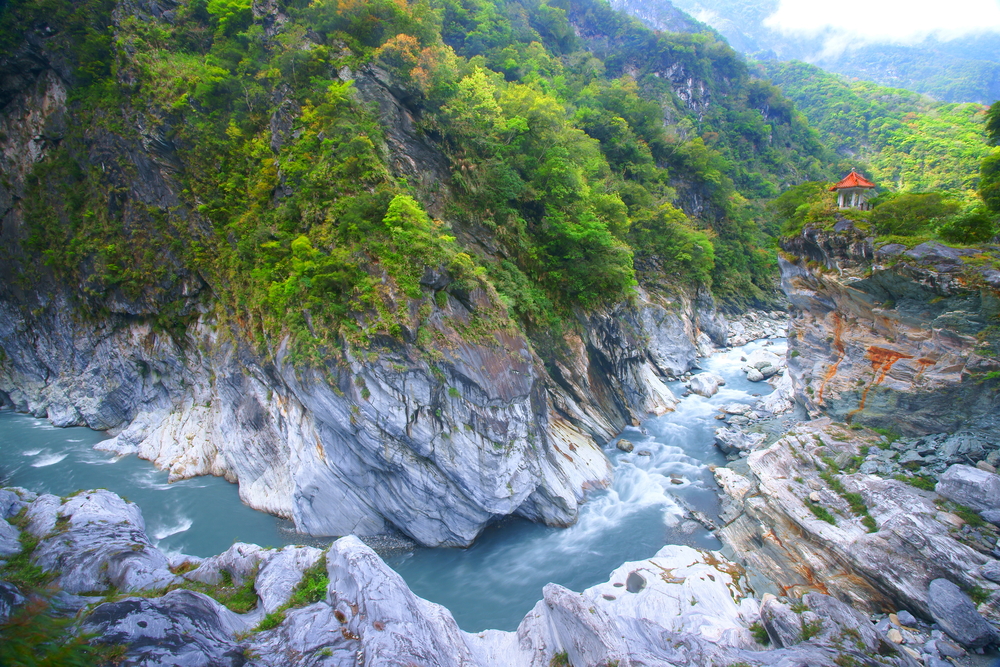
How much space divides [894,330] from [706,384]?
966 cm

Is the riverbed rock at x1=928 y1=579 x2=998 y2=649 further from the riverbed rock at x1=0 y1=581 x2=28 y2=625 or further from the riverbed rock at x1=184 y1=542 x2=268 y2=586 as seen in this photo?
the riverbed rock at x1=0 y1=581 x2=28 y2=625

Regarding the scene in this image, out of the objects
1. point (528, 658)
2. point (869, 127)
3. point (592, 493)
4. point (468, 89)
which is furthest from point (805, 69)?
point (528, 658)

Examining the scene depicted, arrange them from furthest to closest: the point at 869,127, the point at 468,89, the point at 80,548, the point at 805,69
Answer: the point at 805,69, the point at 869,127, the point at 468,89, the point at 80,548

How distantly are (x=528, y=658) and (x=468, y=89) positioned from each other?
54.2ft

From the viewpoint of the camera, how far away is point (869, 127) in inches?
1925

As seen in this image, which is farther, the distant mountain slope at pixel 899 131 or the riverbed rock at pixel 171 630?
the distant mountain slope at pixel 899 131

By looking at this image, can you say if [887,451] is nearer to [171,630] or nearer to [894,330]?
[894,330]

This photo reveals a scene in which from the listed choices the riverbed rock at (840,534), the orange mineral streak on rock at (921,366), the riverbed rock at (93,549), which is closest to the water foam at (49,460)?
the riverbed rock at (93,549)

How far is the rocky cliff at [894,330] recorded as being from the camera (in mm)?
10773

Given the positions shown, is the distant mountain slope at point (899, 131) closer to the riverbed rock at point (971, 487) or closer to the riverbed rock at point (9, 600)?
the riverbed rock at point (971, 487)

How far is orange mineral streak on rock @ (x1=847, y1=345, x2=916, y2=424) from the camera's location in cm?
1287

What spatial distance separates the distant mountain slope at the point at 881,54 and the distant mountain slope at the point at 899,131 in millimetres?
33087

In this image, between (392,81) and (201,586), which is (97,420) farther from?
(392,81)

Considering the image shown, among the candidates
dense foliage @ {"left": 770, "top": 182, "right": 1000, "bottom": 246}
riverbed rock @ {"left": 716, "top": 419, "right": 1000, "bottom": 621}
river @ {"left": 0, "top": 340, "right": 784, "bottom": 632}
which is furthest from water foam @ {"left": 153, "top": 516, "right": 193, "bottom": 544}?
dense foliage @ {"left": 770, "top": 182, "right": 1000, "bottom": 246}
